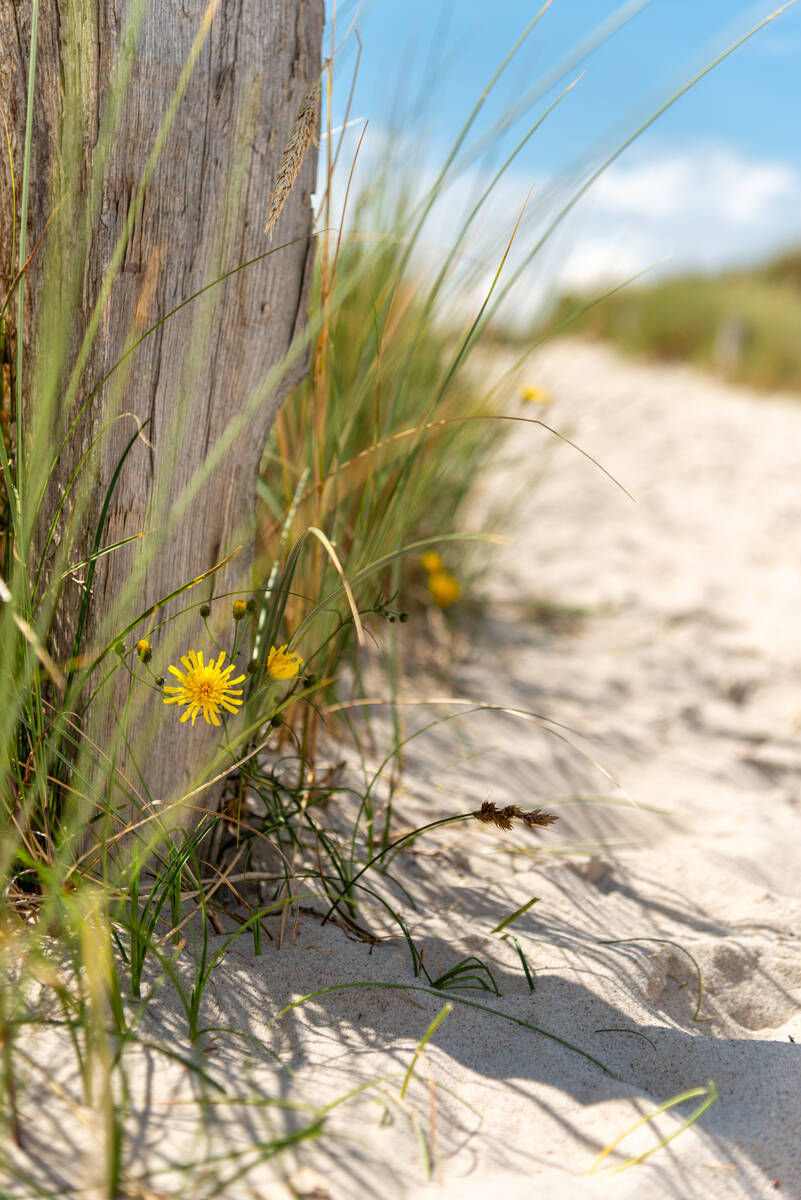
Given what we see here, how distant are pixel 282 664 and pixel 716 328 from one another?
Result: 26.6 ft

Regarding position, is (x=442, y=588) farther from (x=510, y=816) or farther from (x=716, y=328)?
(x=716, y=328)

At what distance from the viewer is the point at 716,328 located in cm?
824

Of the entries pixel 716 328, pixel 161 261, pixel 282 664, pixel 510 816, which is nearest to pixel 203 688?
pixel 282 664

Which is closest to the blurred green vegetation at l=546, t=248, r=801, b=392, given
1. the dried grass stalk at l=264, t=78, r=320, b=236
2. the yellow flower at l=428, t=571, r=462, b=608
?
the yellow flower at l=428, t=571, r=462, b=608

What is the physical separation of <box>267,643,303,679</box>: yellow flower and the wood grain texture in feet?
0.41

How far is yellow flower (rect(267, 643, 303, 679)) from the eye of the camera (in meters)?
1.09

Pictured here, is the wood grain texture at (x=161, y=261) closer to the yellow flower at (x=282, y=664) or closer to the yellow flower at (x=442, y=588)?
the yellow flower at (x=282, y=664)

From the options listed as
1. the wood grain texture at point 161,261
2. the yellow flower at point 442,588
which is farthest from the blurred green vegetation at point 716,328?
the wood grain texture at point 161,261

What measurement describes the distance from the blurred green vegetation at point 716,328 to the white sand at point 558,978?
5090 mm

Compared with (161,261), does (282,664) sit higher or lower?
lower

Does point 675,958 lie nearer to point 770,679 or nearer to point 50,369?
point 50,369

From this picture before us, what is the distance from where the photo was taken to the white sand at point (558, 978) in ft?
2.78

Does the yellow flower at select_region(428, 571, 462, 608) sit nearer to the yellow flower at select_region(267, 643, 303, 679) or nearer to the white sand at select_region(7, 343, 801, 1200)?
the white sand at select_region(7, 343, 801, 1200)

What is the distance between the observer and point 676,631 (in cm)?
297
